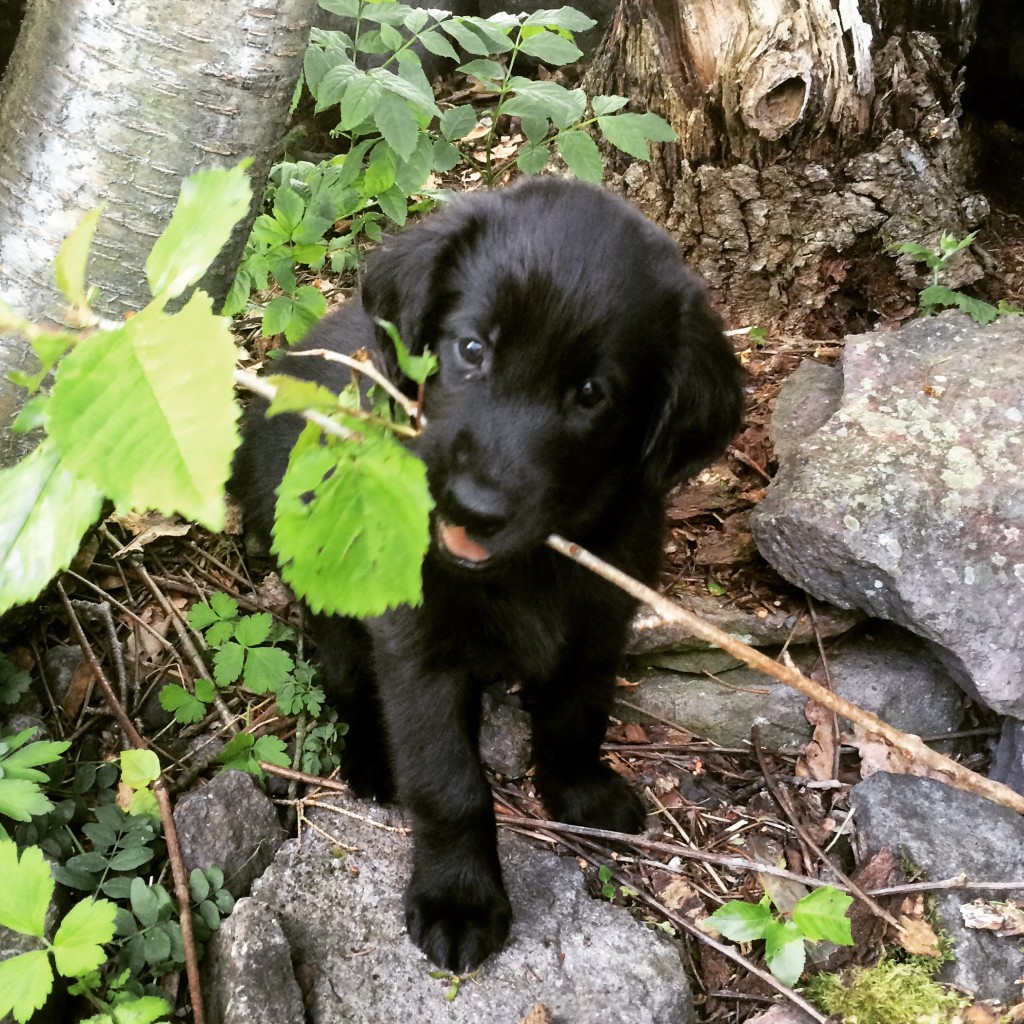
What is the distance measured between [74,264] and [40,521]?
0.23 meters

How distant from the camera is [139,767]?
6.33 ft

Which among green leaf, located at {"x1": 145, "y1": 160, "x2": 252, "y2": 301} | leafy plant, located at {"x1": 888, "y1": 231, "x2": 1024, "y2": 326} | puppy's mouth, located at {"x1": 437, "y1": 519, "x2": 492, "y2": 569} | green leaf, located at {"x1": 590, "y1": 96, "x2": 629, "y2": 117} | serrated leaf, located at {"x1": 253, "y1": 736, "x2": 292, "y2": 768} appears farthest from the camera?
leafy plant, located at {"x1": 888, "y1": 231, "x2": 1024, "y2": 326}

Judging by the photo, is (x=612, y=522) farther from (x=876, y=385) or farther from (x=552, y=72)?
(x=552, y=72)

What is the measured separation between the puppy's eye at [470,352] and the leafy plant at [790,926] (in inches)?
45.4

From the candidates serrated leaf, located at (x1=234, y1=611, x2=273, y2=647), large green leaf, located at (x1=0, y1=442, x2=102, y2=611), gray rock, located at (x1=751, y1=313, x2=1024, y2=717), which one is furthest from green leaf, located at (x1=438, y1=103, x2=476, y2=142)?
large green leaf, located at (x1=0, y1=442, x2=102, y2=611)

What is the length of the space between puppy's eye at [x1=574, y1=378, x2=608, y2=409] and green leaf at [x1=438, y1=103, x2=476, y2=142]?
135cm

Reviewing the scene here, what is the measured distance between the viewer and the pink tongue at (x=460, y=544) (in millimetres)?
1542

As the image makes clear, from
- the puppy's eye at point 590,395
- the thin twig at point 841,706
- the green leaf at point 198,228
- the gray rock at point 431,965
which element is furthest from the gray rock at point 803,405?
the green leaf at point 198,228

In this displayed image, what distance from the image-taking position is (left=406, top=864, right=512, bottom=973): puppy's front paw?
6.18ft

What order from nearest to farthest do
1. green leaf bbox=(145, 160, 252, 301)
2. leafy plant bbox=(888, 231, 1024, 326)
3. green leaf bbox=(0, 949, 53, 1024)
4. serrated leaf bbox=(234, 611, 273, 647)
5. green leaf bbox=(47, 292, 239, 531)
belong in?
1. green leaf bbox=(47, 292, 239, 531)
2. green leaf bbox=(145, 160, 252, 301)
3. green leaf bbox=(0, 949, 53, 1024)
4. serrated leaf bbox=(234, 611, 273, 647)
5. leafy plant bbox=(888, 231, 1024, 326)

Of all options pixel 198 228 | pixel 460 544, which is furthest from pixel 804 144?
pixel 198 228

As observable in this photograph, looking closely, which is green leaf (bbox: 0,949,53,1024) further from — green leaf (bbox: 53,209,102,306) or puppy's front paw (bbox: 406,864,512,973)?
green leaf (bbox: 53,209,102,306)

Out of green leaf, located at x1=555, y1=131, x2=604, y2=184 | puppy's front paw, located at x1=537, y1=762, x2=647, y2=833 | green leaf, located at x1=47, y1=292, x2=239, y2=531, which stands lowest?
puppy's front paw, located at x1=537, y1=762, x2=647, y2=833

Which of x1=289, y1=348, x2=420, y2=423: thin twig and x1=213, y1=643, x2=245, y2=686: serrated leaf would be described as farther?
x1=213, y1=643, x2=245, y2=686: serrated leaf
